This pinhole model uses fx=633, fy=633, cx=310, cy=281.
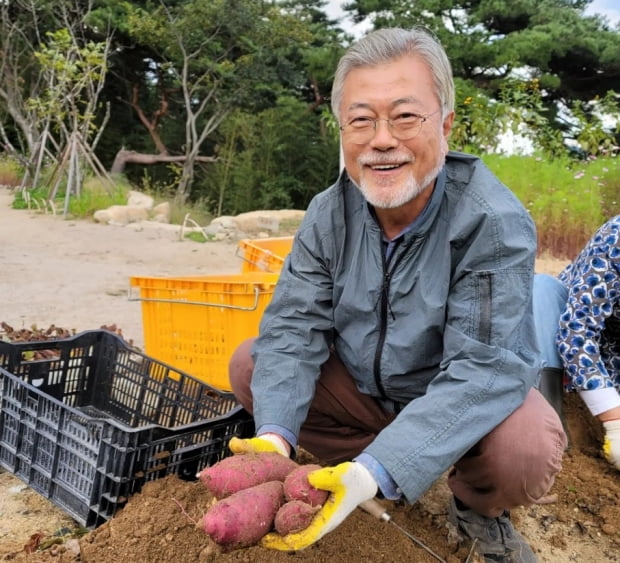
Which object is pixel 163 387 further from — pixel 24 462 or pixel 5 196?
pixel 5 196

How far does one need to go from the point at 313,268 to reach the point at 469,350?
0.51m

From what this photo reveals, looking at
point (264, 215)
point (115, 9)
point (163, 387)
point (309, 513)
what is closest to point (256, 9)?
point (115, 9)

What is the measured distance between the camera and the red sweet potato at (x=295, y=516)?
1157mm

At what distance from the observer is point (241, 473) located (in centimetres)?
126

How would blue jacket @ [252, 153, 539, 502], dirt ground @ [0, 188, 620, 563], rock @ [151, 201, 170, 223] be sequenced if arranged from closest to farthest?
1. blue jacket @ [252, 153, 539, 502]
2. dirt ground @ [0, 188, 620, 563]
3. rock @ [151, 201, 170, 223]

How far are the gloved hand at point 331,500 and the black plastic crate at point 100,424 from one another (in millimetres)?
518

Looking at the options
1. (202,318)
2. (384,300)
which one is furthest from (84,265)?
(384,300)

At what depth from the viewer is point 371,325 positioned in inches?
63.6

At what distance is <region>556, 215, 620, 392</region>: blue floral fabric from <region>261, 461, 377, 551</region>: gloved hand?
1.02 meters

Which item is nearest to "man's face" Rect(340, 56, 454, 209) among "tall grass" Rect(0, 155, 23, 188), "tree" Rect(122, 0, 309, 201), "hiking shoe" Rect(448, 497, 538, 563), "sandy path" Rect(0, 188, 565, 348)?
"hiking shoe" Rect(448, 497, 538, 563)

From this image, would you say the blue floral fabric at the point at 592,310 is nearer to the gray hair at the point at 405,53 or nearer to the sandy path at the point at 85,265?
the gray hair at the point at 405,53

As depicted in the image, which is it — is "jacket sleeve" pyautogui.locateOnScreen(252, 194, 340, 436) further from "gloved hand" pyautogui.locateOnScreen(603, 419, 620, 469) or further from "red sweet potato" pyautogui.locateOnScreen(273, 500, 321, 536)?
"gloved hand" pyautogui.locateOnScreen(603, 419, 620, 469)

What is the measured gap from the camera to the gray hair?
151cm

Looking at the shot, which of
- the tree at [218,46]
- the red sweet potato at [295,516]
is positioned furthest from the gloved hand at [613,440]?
the tree at [218,46]
